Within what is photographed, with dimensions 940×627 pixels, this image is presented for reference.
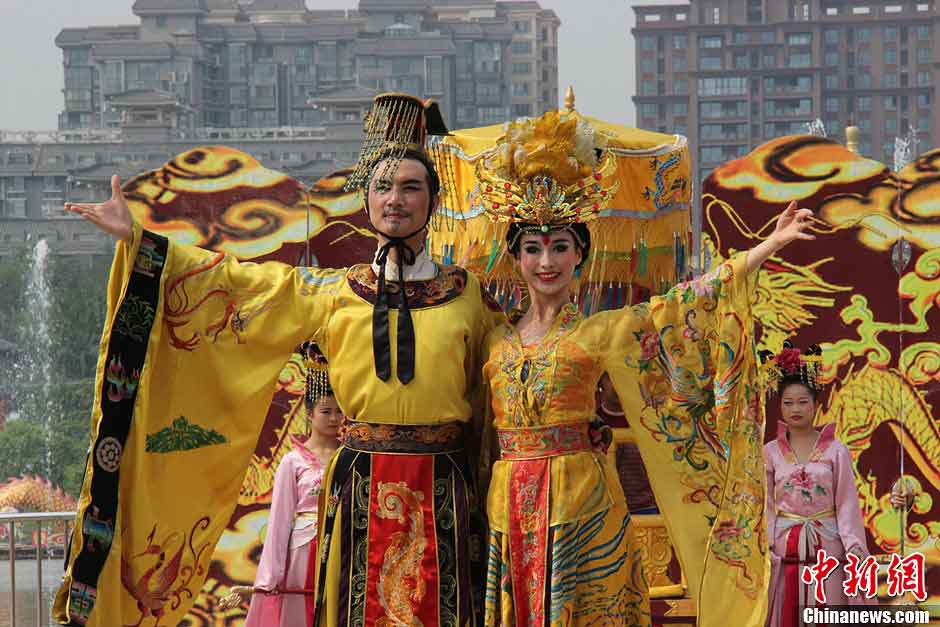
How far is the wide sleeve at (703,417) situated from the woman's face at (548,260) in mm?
129

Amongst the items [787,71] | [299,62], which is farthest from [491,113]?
[787,71]

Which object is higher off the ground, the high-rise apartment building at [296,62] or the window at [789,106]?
the high-rise apartment building at [296,62]

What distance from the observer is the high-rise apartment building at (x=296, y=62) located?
55.6 meters

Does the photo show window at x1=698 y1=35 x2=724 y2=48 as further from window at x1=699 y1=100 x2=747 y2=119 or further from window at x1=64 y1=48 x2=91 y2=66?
window at x1=64 y1=48 x2=91 y2=66

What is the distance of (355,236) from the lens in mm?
5965

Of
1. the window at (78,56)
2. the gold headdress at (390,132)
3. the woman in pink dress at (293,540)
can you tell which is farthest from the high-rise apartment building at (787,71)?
the gold headdress at (390,132)

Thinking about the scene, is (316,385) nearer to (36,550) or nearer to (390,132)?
(390,132)

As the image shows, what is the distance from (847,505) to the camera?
17.2 feet

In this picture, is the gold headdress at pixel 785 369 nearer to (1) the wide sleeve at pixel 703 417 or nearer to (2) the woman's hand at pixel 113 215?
(1) the wide sleeve at pixel 703 417

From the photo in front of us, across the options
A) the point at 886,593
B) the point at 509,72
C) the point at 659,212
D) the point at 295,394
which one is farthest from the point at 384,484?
the point at 509,72

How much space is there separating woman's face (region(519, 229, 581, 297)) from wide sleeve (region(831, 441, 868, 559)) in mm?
1765

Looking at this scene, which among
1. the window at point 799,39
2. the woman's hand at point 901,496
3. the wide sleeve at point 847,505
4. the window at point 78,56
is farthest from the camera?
the window at point 78,56

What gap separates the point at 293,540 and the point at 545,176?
1700mm

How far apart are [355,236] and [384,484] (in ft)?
7.24
